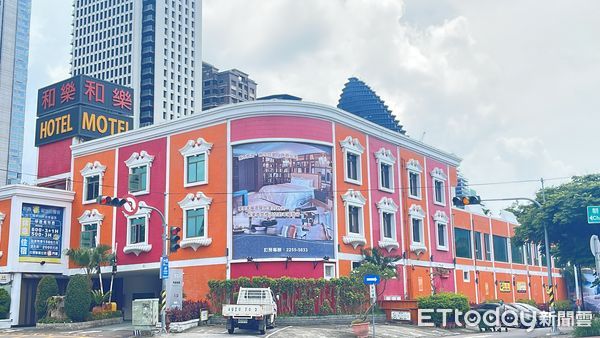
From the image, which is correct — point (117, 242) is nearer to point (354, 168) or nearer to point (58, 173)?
point (58, 173)

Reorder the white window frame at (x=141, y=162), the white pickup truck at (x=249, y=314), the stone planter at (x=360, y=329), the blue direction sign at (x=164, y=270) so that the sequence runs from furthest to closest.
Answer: the white window frame at (x=141, y=162) < the blue direction sign at (x=164, y=270) < the white pickup truck at (x=249, y=314) < the stone planter at (x=360, y=329)

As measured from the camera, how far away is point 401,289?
42281mm

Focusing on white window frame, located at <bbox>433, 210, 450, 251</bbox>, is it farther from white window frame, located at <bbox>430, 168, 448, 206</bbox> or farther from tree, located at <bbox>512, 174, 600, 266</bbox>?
tree, located at <bbox>512, 174, 600, 266</bbox>

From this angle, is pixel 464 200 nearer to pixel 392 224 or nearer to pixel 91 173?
pixel 392 224

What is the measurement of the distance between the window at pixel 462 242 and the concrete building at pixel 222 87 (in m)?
103

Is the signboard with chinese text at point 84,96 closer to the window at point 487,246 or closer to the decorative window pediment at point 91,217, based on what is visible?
the decorative window pediment at point 91,217

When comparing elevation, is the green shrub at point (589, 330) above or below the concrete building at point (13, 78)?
below

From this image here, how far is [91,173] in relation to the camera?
144 feet

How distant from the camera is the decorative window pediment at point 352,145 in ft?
127

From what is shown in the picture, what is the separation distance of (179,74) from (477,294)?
97.3 meters

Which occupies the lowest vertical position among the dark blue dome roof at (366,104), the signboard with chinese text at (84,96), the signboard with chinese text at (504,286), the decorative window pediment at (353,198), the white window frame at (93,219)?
the signboard with chinese text at (504,286)

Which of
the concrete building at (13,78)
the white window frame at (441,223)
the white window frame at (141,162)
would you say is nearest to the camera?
the white window frame at (141,162)

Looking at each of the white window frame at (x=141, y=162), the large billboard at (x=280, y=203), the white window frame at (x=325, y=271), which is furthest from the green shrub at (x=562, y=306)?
the white window frame at (x=141, y=162)

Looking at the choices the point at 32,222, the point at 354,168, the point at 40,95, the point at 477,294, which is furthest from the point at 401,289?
the point at 40,95
